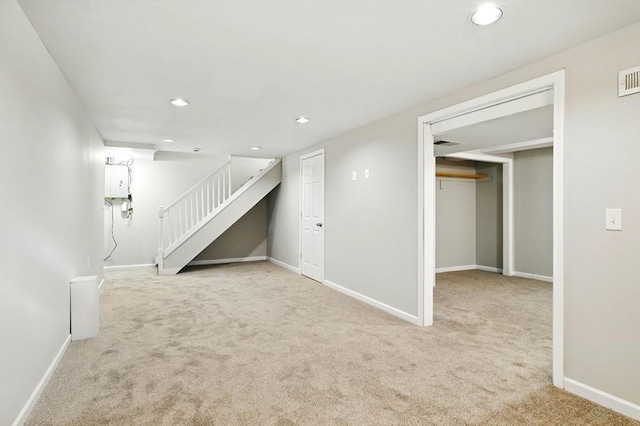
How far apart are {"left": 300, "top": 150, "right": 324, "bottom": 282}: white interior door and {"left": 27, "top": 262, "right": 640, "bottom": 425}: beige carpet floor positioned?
1.28 metres

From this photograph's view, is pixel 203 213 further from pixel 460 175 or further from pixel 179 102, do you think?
pixel 460 175

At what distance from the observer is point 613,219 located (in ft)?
7.08

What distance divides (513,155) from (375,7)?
18.7ft

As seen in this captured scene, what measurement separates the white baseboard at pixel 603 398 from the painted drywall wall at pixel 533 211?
4262 mm

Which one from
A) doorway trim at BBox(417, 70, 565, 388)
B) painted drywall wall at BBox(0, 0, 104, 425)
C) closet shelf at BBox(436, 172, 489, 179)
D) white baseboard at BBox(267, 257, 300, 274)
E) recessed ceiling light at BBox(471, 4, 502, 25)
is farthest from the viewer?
closet shelf at BBox(436, 172, 489, 179)

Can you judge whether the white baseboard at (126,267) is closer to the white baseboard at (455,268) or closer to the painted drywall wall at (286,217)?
the painted drywall wall at (286,217)

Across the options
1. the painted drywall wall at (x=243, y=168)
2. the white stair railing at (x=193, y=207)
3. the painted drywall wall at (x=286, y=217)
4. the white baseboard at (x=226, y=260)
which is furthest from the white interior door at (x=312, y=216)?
the white baseboard at (x=226, y=260)

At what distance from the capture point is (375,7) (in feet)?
6.25

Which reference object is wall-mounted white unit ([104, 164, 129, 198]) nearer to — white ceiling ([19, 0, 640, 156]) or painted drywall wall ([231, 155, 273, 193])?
painted drywall wall ([231, 155, 273, 193])

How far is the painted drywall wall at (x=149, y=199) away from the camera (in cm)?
692

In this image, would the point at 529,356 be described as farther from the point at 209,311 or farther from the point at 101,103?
the point at 101,103

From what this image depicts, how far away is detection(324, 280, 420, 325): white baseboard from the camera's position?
3740 millimetres

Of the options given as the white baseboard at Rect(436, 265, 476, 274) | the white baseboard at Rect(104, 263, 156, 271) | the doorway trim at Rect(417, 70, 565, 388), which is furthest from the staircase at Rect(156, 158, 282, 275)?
the doorway trim at Rect(417, 70, 565, 388)

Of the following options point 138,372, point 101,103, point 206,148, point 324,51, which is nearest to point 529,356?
point 324,51
